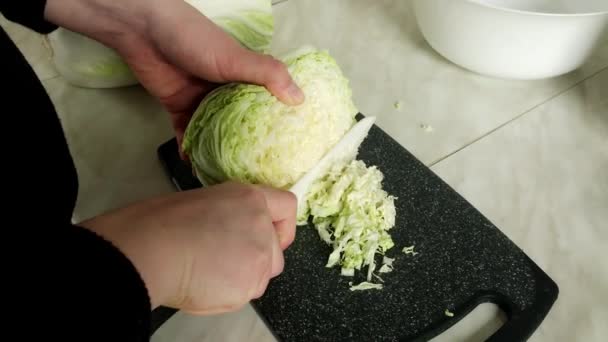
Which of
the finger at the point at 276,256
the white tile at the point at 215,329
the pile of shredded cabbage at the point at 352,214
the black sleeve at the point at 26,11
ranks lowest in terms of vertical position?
the white tile at the point at 215,329

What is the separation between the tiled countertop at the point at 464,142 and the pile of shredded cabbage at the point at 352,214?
0.59ft

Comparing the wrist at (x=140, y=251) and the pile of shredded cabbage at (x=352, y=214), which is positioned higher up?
the wrist at (x=140, y=251)

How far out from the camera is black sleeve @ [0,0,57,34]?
2.86ft

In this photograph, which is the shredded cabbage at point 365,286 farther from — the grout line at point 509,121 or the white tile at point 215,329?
the grout line at point 509,121

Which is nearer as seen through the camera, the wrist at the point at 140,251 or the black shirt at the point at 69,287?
the black shirt at the point at 69,287

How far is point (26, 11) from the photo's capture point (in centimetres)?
88

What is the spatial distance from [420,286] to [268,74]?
0.45m

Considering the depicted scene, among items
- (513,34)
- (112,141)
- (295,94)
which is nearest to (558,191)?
(513,34)

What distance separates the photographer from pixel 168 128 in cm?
119

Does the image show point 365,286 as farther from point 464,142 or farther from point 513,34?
point 513,34

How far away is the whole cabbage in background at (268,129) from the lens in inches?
35.9

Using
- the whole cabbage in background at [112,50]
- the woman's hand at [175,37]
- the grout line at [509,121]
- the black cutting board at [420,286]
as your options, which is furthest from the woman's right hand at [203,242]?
the whole cabbage in background at [112,50]

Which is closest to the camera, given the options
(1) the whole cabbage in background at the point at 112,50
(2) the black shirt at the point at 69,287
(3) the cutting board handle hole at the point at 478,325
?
(2) the black shirt at the point at 69,287

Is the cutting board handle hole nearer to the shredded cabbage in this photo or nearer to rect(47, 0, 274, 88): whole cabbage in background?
the shredded cabbage
